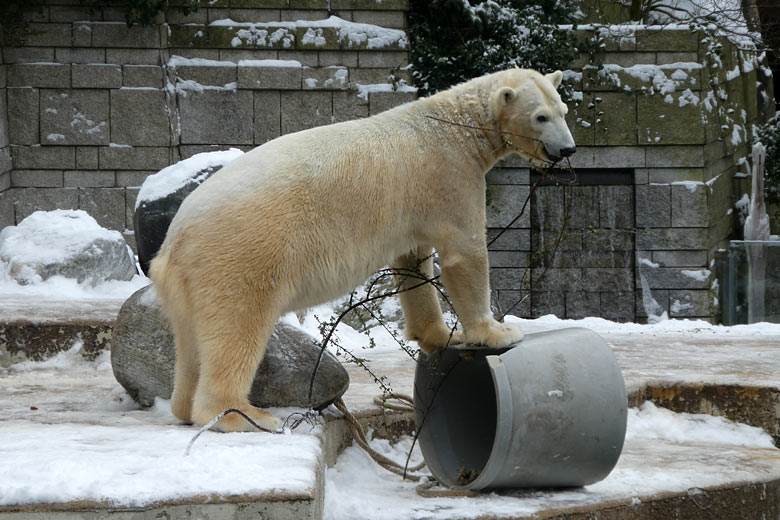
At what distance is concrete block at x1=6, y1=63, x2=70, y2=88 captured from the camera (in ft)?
33.2

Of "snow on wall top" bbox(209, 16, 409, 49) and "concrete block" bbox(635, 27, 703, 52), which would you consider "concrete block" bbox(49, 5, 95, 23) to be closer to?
"snow on wall top" bbox(209, 16, 409, 49)

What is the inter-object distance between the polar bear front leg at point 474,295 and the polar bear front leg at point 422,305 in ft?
0.98

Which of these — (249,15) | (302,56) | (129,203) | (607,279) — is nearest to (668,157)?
(607,279)

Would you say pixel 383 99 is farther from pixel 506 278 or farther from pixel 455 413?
pixel 455 413

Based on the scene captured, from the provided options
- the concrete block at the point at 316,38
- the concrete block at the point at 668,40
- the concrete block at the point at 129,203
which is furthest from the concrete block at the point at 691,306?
the concrete block at the point at 129,203

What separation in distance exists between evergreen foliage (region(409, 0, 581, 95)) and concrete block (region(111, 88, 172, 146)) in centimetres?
297

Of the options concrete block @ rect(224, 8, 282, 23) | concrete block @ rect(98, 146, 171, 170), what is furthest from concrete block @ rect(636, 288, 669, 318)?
concrete block @ rect(98, 146, 171, 170)

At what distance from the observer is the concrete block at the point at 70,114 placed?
10.2 metres

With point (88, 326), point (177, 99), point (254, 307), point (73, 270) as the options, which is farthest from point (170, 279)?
point (177, 99)

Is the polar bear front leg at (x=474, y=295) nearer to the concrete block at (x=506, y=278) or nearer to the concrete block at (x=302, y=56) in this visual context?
the concrete block at (x=302, y=56)

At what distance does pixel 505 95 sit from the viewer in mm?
4012

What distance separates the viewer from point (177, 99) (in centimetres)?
1036

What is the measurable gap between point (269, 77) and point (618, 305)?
15.7 feet

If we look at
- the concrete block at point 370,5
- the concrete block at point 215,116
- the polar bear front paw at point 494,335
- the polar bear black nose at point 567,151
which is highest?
the concrete block at point 370,5
